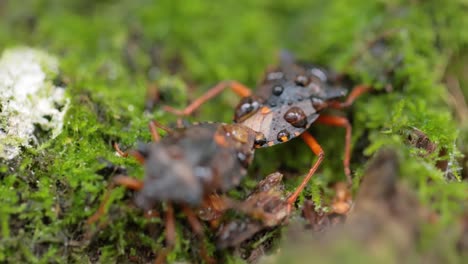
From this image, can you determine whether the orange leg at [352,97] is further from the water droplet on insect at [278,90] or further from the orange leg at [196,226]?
the orange leg at [196,226]

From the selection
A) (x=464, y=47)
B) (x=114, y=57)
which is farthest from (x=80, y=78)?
(x=464, y=47)

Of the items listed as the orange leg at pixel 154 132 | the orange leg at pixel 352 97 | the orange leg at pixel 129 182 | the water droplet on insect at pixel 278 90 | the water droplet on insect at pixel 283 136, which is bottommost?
the orange leg at pixel 352 97

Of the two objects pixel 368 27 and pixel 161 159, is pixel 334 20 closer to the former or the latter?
pixel 368 27

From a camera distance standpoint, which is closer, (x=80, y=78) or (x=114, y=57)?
(x=80, y=78)

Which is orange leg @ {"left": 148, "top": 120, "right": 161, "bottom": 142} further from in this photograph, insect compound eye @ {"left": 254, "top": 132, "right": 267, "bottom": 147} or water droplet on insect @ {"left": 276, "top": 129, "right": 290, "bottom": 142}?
water droplet on insect @ {"left": 276, "top": 129, "right": 290, "bottom": 142}

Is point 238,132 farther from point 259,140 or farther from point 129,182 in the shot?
point 129,182

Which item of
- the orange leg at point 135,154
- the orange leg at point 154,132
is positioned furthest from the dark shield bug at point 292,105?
the orange leg at point 135,154

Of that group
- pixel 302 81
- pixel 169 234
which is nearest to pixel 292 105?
pixel 302 81
